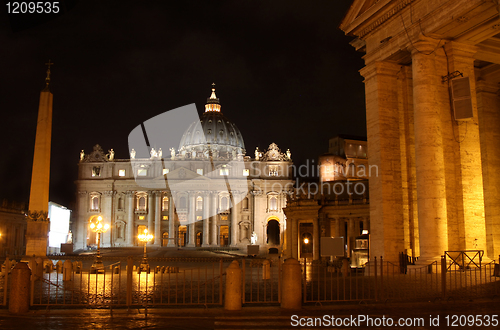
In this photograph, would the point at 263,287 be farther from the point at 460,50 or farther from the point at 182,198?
the point at 182,198

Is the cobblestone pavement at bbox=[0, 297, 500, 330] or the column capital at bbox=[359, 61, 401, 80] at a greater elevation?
the column capital at bbox=[359, 61, 401, 80]

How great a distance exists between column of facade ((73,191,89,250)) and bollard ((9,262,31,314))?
250 ft

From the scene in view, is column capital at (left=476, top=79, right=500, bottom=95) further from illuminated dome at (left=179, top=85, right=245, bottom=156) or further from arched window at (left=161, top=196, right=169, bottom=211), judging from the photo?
illuminated dome at (left=179, top=85, right=245, bottom=156)

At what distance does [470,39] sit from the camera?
17594 millimetres

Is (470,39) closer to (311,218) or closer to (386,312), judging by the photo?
(386,312)

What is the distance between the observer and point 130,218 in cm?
8575

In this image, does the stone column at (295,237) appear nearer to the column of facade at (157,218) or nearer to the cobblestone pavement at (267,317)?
the cobblestone pavement at (267,317)

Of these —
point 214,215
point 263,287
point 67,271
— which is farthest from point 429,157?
point 214,215

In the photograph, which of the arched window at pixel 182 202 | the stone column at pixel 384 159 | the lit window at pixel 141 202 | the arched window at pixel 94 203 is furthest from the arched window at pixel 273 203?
the stone column at pixel 384 159

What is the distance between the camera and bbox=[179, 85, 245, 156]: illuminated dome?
4326 inches

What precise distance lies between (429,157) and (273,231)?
7703 cm

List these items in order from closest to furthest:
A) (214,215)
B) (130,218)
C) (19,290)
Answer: (19,290) → (214,215) → (130,218)

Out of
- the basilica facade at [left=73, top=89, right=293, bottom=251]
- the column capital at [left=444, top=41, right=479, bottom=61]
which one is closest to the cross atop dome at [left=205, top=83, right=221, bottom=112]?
the basilica facade at [left=73, top=89, right=293, bottom=251]

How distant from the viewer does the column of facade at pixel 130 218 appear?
8462 centimetres
